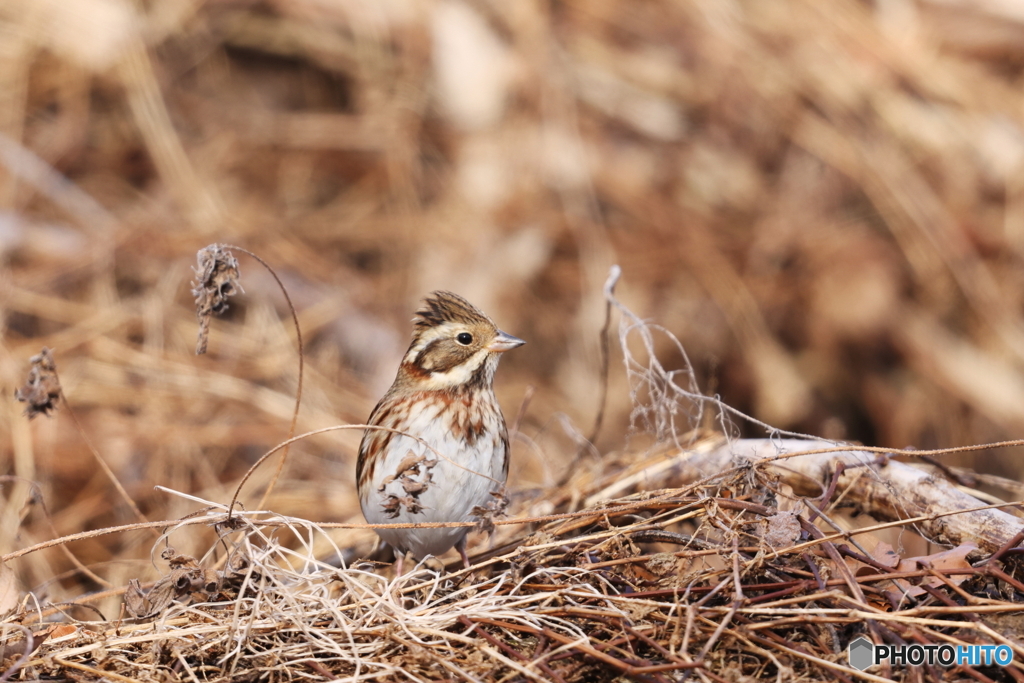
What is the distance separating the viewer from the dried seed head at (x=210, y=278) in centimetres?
267

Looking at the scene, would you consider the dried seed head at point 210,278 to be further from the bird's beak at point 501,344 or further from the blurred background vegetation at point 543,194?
the blurred background vegetation at point 543,194

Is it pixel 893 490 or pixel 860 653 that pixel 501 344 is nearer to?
pixel 893 490

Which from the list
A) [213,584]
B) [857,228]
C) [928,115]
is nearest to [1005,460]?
[857,228]

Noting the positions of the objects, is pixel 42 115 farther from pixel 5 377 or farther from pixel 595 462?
pixel 595 462

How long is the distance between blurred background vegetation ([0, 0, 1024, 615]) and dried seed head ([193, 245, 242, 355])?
2.68 metres

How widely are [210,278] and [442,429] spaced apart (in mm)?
895

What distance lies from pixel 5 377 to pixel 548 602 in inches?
146

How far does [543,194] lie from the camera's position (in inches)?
Result: 268

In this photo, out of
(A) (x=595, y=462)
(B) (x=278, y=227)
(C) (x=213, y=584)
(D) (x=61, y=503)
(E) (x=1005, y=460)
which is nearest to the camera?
(C) (x=213, y=584)

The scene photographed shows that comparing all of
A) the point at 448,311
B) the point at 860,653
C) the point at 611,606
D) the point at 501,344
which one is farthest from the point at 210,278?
the point at 860,653

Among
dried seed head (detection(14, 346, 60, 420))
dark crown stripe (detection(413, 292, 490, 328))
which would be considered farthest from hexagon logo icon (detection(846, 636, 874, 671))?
dried seed head (detection(14, 346, 60, 420))

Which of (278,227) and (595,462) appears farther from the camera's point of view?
(278,227)

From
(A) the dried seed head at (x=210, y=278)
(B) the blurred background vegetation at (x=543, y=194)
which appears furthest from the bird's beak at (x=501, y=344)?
(B) the blurred background vegetation at (x=543, y=194)

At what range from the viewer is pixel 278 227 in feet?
21.1
